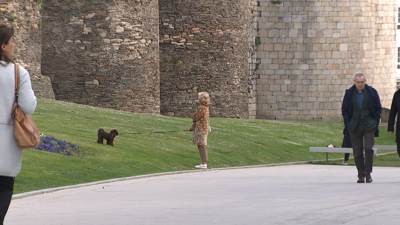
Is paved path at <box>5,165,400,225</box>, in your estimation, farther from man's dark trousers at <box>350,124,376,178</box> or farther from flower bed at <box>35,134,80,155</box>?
flower bed at <box>35,134,80,155</box>

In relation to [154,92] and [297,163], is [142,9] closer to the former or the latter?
[154,92]

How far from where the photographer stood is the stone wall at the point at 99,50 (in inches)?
1069

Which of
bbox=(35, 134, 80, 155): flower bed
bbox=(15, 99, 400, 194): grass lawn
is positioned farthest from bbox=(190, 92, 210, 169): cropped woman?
bbox=(35, 134, 80, 155): flower bed

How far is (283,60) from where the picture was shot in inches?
1410

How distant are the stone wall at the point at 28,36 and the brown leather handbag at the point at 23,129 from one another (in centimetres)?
1940

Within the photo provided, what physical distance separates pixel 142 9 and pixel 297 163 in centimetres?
1261

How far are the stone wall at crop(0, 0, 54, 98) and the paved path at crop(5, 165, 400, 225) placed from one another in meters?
14.1

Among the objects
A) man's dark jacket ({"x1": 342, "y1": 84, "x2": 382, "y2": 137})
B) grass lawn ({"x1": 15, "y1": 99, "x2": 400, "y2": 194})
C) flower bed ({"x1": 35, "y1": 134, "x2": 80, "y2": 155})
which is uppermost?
man's dark jacket ({"x1": 342, "y1": 84, "x2": 382, "y2": 137})

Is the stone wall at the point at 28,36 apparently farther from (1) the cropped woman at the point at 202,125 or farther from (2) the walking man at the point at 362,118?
(2) the walking man at the point at 362,118

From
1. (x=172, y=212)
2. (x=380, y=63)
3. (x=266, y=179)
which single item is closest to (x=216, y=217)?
(x=172, y=212)

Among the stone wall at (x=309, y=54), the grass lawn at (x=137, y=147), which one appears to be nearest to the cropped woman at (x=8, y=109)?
the grass lawn at (x=137, y=147)

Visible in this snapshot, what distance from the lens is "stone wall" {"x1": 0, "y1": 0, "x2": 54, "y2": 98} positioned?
24.8 metres

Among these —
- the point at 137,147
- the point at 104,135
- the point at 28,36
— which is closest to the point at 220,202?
the point at 104,135

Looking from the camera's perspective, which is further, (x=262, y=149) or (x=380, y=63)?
(x=380, y=63)
